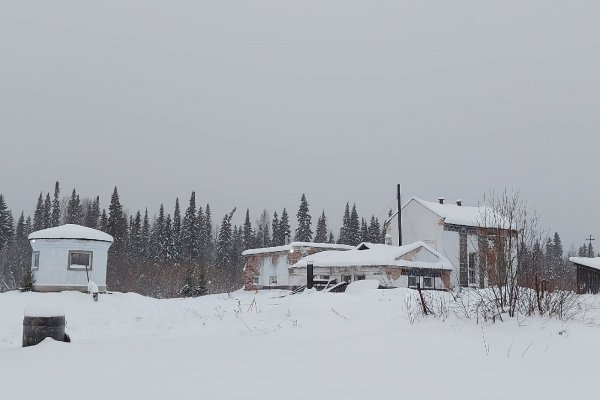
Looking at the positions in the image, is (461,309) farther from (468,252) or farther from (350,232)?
(350,232)

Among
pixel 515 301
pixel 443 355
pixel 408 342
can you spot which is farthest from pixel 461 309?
pixel 443 355

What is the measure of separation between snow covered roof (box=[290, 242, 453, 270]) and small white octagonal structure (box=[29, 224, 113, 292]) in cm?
1312

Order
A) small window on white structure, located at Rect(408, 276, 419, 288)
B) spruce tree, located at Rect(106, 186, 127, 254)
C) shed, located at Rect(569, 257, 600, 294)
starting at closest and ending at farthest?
shed, located at Rect(569, 257, 600, 294), small window on white structure, located at Rect(408, 276, 419, 288), spruce tree, located at Rect(106, 186, 127, 254)

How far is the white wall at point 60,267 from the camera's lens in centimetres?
2656

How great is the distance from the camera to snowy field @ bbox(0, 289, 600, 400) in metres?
5.50

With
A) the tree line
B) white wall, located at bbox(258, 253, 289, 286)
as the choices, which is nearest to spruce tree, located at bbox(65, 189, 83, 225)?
the tree line

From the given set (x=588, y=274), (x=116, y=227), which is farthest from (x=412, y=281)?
(x=116, y=227)

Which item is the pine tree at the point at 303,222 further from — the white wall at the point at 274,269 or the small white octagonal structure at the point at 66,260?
the small white octagonal structure at the point at 66,260

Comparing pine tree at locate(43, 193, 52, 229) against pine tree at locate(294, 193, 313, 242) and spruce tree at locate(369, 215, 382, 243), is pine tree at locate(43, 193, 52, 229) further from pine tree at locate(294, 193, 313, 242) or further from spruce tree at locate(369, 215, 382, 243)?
spruce tree at locate(369, 215, 382, 243)

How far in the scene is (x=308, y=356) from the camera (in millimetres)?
7621

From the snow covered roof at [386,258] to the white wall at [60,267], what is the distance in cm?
1324

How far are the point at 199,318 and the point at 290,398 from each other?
40.2 feet

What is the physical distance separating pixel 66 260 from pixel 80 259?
0.67 metres

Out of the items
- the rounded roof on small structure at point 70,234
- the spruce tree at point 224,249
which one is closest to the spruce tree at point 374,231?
the spruce tree at point 224,249
